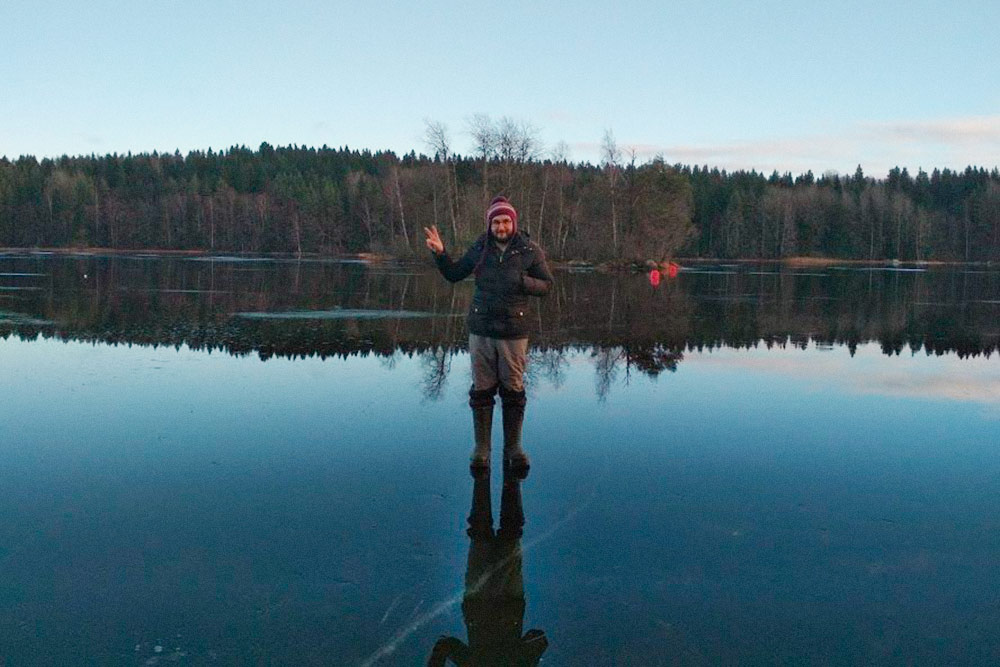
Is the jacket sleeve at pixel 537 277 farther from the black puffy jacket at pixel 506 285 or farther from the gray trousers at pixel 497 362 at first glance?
the gray trousers at pixel 497 362

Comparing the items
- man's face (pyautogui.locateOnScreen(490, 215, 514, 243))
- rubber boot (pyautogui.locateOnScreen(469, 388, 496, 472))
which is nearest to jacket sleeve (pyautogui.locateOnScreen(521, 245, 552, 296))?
man's face (pyautogui.locateOnScreen(490, 215, 514, 243))

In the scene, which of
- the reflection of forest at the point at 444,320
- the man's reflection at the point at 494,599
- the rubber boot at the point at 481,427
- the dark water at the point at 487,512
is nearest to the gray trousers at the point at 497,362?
the rubber boot at the point at 481,427

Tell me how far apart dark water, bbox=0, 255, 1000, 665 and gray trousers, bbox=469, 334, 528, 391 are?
2.41ft

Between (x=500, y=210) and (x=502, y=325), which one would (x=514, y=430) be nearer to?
(x=502, y=325)

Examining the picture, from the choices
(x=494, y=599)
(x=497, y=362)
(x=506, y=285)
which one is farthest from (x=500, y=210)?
(x=494, y=599)

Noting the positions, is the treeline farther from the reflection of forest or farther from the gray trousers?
the gray trousers

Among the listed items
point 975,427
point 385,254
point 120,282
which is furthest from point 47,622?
point 385,254

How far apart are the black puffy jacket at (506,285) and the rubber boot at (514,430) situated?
536 mm

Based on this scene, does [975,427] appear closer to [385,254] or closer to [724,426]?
[724,426]

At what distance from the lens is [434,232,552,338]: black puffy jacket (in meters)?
7.46

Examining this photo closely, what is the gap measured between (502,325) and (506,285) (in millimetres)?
337

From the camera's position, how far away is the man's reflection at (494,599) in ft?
13.2

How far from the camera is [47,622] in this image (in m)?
4.27

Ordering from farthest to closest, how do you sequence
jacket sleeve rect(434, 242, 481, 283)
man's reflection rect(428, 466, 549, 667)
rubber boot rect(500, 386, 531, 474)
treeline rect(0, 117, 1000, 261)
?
treeline rect(0, 117, 1000, 261) → jacket sleeve rect(434, 242, 481, 283) → rubber boot rect(500, 386, 531, 474) → man's reflection rect(428, 466, 549, 667)
